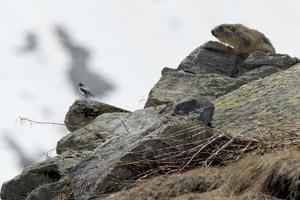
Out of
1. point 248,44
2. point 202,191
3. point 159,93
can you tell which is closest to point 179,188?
point 202,191

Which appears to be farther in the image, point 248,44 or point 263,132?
point 248,44

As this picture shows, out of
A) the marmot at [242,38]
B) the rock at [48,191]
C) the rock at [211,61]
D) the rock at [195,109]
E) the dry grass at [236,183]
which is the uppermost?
the marmot at [242,38]

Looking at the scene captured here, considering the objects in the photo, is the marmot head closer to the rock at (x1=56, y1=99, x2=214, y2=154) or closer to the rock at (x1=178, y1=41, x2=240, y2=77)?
the rock at (x1=178, y1=41, x2=240, y2=77)

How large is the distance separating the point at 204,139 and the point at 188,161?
1.64 ft

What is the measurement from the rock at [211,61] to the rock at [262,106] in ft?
19.8

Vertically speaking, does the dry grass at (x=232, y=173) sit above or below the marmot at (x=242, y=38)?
below

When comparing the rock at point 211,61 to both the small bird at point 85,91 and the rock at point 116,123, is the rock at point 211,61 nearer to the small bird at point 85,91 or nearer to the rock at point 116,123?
the small bird at point 85,91

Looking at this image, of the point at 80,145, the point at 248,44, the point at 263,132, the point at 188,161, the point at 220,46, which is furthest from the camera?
the point at 248,44

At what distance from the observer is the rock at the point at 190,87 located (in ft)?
51.3

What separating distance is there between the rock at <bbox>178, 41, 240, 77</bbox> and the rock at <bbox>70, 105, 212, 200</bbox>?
30.0 feet

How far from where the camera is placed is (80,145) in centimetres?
1294

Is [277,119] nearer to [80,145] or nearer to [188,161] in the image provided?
[188,161]

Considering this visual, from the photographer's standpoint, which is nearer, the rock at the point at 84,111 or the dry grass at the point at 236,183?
the dry grass at the point at 236,183

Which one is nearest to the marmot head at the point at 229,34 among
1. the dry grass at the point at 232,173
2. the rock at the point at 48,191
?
the rock at the point at 48,191
